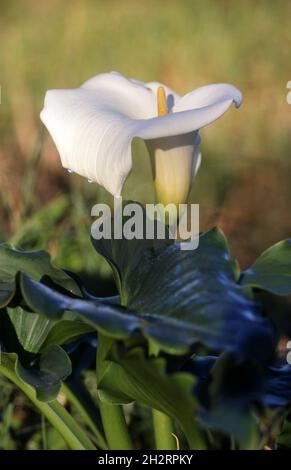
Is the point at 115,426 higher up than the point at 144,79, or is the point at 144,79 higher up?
the point at 144,79

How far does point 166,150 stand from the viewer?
39.7 inches

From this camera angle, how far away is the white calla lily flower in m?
0.88

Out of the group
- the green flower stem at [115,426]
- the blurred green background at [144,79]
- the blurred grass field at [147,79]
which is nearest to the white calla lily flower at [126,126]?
the green flower stem at [115,426]

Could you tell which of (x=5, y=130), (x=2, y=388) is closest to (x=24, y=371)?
(x=2, y=388)

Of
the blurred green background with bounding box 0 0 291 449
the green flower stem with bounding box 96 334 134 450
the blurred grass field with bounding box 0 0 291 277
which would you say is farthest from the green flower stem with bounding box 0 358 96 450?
the blurred grass field with bounding box 0 0 291 277

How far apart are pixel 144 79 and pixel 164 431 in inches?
94.9

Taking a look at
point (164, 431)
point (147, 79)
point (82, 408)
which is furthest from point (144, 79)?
point (164, 431)

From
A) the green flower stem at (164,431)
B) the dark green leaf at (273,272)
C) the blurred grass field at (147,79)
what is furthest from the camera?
the blurred grass field at (147,79)

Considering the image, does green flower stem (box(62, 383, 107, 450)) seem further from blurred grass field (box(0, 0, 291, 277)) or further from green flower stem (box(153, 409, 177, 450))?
blurred grass field (box(0, 0, 291, 277))

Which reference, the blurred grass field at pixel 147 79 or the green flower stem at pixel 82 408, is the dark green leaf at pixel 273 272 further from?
the blurred grass field at pixel 147 79

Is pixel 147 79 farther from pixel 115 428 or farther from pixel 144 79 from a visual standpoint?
pixel 115 428

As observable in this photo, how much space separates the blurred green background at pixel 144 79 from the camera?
1.79m

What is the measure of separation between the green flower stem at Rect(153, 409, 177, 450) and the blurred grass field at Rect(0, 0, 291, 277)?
71 centimetres

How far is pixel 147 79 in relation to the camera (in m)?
3.24
